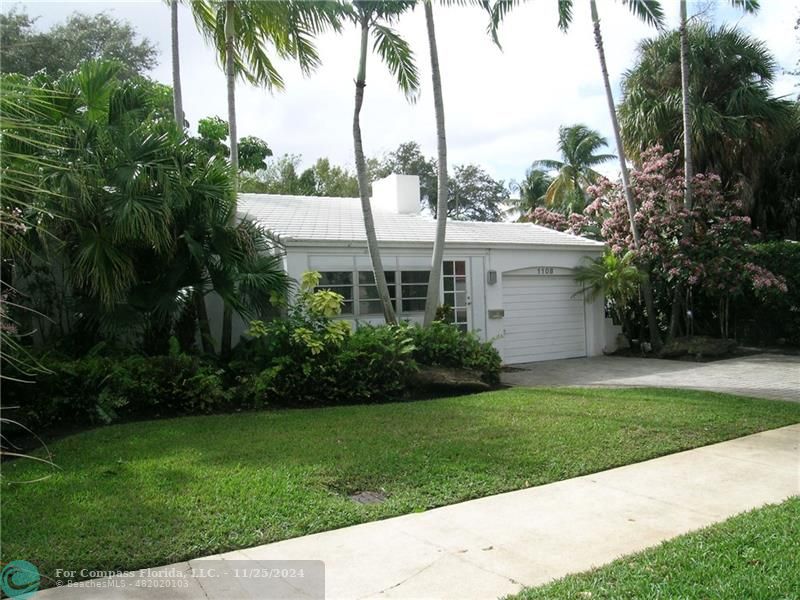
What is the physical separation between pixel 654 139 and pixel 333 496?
1581 centimetres

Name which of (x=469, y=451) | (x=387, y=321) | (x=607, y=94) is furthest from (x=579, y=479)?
(x=607, y=94)

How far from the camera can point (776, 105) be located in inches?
675

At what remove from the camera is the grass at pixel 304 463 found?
4.48 m

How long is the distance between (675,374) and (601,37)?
8.10 metres

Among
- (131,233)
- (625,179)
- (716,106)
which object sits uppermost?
(716,106)

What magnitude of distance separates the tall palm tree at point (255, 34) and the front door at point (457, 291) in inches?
185

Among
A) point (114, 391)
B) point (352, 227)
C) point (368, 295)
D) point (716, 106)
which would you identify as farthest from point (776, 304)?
point (114, 391)

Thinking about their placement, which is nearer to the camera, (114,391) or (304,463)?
(304,463)

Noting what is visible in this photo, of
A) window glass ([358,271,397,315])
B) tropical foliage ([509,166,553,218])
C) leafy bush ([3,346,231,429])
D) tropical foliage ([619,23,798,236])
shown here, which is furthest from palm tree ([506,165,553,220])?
leafy bush ([3,346,231,429])

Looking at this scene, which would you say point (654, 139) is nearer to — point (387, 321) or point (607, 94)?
point (607, 94)

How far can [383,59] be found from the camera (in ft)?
37.4

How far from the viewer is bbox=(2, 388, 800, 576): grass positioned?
4484 millimetres

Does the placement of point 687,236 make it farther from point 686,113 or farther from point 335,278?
point 335,278

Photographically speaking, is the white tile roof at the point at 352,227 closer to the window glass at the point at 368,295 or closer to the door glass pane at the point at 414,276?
the door glass pane at the point at 414,276
